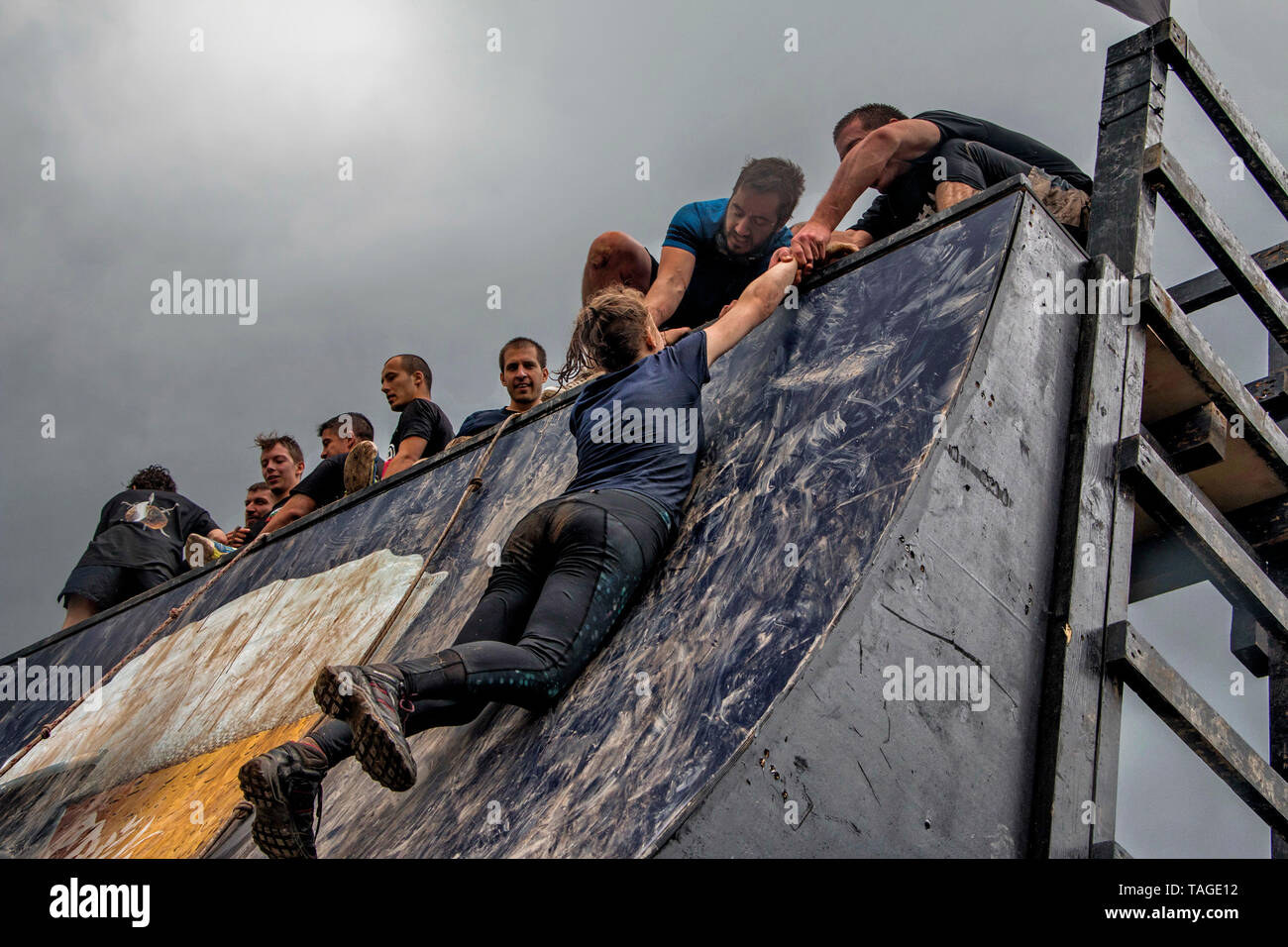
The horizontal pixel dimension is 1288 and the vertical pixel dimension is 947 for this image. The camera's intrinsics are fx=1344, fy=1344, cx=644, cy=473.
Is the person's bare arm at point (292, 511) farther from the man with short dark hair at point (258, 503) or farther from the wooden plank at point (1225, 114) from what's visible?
the wooden plank at point (1225, 114)

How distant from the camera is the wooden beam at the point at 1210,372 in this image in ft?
13.9

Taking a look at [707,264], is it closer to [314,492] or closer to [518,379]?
[518,379]

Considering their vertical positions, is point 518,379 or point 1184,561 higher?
point 518,379

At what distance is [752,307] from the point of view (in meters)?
4.55

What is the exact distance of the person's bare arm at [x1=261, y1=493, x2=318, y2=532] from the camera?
713 cm

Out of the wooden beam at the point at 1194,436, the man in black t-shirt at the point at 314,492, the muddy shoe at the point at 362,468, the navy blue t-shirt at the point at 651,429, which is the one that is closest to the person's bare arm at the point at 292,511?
the man in black t-shirt at the point at 314,492

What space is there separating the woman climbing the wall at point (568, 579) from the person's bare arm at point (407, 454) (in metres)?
2.19

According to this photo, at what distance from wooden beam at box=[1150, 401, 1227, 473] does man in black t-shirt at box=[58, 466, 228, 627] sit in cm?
588

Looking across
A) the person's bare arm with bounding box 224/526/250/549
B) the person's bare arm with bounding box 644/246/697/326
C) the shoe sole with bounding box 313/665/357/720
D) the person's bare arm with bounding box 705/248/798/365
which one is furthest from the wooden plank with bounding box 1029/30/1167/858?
the person's bare arm with bounding box 224/526/250/549

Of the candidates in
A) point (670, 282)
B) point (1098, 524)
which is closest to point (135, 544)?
point (670, 282)

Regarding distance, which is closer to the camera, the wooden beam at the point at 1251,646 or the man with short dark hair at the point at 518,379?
the wooden beam at the point at 1251,646

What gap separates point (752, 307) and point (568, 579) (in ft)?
4.30

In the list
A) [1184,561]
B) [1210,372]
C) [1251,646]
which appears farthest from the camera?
[1251,646]

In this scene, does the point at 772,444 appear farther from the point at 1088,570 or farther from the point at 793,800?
the point at 793,800
